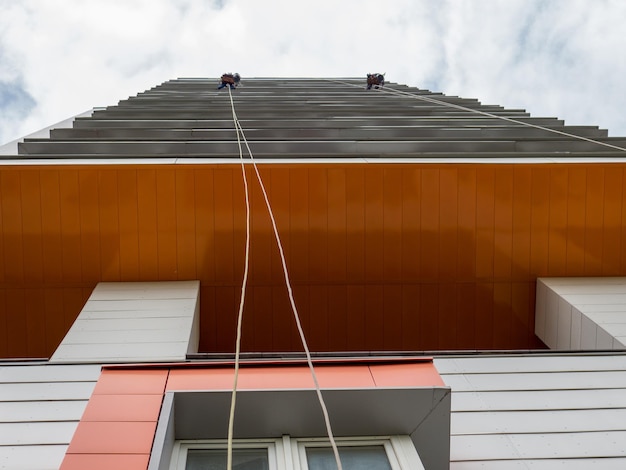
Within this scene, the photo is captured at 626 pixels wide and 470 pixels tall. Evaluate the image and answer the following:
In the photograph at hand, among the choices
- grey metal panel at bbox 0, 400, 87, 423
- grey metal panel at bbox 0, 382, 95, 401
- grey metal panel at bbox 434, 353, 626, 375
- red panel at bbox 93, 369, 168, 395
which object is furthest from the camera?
grey metal panel at bbox 434, 353, 626, 375

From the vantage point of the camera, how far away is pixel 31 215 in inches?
344

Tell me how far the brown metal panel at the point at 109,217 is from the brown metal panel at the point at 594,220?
6.74 m

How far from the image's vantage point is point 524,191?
9.08 metres

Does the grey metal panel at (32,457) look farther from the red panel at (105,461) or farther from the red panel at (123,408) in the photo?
the red panel at (105,461)

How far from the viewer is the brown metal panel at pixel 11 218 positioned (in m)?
8.67

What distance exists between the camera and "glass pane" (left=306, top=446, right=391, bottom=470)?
3.87 m

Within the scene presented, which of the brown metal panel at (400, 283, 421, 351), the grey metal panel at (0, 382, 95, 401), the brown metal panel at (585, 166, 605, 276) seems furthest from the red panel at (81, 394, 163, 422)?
the brown metal panel at (585, 166, 605, 276)

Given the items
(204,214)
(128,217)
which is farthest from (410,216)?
(128,217)

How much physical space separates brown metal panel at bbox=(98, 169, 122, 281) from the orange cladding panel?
14mm

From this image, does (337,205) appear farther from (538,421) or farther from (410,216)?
(538,421)

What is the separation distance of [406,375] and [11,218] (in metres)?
6.59

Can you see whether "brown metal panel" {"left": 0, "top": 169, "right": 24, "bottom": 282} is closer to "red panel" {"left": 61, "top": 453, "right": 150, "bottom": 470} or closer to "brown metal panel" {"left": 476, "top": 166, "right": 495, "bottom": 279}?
"red panel" {"left": 61, "top": 453, "right": 150, "bottom": 470}

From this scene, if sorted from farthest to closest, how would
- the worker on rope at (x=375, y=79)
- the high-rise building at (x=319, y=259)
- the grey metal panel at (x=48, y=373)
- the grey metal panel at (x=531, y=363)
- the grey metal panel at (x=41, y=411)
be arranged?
the worker on rope at (x=375, y=79)
the high-rise building at (x=319, y=259)
the grey metal panel at (x=531, y=363)
the grey metal panel at (x=48, y=373)
the grey metal panel at (x=41, y=411)

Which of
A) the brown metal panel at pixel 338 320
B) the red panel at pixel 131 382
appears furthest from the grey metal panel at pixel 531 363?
the red panel at pixel 131 382
